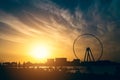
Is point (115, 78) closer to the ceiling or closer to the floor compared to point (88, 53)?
closer to the floor

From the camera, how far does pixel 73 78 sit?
97.2m

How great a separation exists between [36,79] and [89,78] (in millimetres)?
24802

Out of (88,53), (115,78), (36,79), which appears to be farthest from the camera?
(88,53)

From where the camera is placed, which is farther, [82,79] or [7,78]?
[7,78]

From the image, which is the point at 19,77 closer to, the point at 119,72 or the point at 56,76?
the point at 56,76

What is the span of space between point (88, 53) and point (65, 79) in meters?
70.4

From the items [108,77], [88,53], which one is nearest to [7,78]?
[108,77]

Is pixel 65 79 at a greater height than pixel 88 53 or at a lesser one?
lesser

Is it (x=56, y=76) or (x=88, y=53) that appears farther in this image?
(x=88, y=53)

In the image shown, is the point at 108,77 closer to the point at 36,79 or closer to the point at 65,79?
the point at 65,79

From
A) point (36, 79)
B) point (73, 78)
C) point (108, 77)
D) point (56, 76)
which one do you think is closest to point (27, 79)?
point (36, 79)

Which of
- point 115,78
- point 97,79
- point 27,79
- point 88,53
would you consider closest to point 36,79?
point 27,79

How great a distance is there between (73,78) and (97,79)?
35.0 ft

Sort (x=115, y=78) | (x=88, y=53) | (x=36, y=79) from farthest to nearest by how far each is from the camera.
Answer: (x=88, y=53) < (x=36, y=79) < (x=115, y=78)
